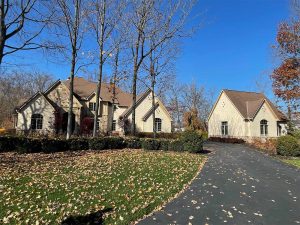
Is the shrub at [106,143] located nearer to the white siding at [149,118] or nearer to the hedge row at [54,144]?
the hedge row at [54,144]

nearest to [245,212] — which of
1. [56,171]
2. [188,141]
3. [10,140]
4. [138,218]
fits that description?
[138,218]

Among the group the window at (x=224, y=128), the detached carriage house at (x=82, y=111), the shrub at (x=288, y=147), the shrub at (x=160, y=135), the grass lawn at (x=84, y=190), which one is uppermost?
the detached carriage house at (x=82, y=111)

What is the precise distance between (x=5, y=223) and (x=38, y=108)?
1093 inches

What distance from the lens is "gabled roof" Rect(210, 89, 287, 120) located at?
109 ft

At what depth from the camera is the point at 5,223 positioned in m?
5.48

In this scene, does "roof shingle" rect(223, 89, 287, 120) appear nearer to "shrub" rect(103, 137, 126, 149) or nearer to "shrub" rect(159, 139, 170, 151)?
"shrub" rect(159, 139, 170, 151)

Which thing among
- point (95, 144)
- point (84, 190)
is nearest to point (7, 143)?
point (95, 144)

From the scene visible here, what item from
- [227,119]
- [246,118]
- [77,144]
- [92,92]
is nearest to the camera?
[77,144]

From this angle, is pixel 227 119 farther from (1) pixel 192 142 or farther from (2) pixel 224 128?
(1) pixel 192 142

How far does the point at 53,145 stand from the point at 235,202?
41.5ft

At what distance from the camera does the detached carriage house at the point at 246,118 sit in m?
32.7

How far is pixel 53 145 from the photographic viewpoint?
16953 mm

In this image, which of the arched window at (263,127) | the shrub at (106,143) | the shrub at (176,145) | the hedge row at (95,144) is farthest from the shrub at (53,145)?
the arched window at (263,127)

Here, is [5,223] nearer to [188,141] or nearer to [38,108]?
[188,141]
